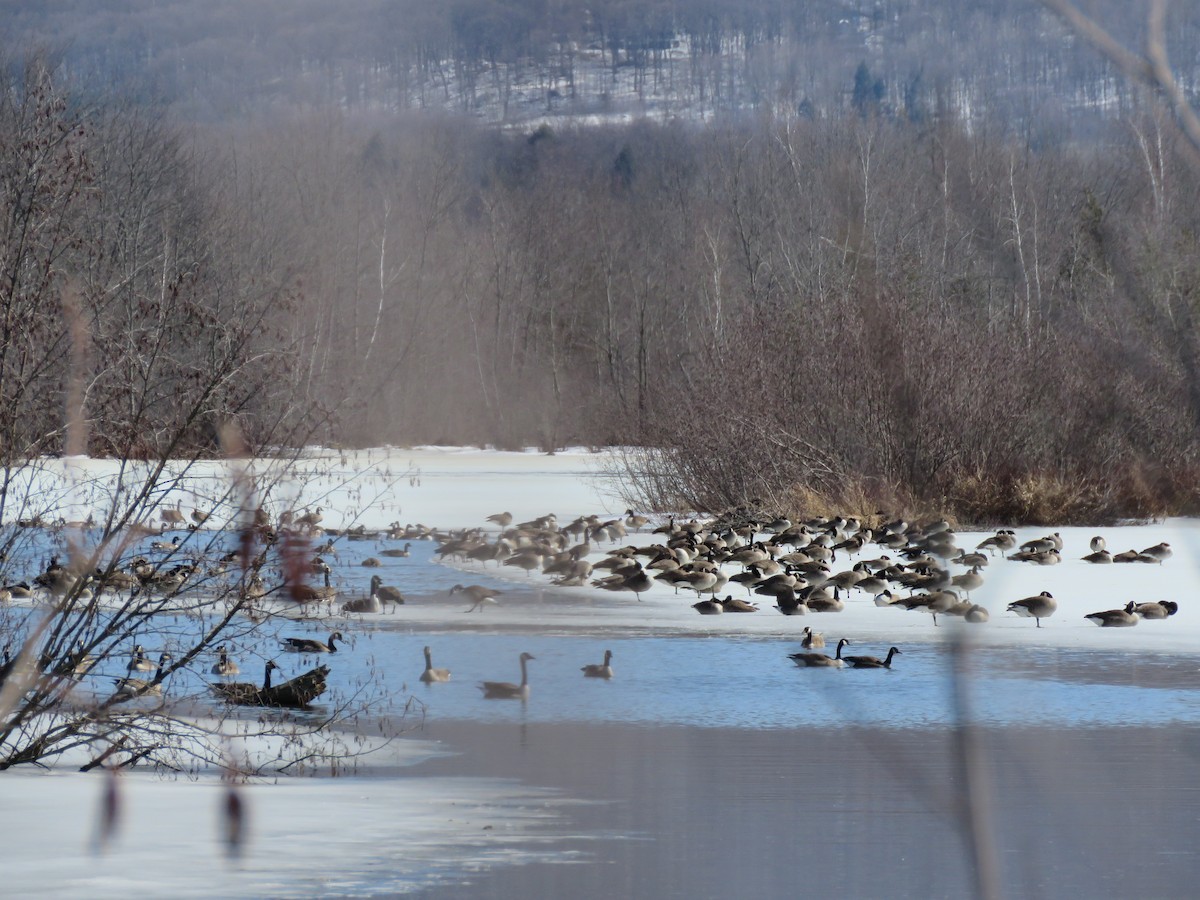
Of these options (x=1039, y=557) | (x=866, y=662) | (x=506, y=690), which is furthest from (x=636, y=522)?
(x=506, y=690)

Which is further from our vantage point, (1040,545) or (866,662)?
(1040,545)

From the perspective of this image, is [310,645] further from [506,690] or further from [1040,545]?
[1040,545]

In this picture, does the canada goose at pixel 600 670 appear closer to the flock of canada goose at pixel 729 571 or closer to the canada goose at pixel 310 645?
the flock of canada goose at pixel 729 571

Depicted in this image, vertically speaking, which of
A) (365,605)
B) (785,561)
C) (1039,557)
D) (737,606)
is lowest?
(1039,557)

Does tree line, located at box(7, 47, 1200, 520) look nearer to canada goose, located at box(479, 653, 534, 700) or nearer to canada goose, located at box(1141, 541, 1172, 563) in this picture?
canada goose, located at box(1141, 541, 1172, 563)

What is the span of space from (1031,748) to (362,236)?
49207 mm

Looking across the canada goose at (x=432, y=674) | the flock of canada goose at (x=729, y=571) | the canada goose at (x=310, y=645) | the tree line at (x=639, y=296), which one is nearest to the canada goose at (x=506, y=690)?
the flock of canada goose at (x=729, y=571)

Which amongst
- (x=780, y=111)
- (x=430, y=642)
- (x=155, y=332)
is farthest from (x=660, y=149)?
(x=155, y=332)

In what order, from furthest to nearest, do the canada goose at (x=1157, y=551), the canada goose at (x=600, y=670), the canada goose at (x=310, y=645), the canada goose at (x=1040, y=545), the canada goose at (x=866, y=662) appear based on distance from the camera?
the canada goose at (x=1040, y=545) → the canada goose at (x=1157, y=551) → the canada goose at (x=310, y=645) → the canada goose at (x=866, y=662) → the canada goose at (x=600, y=670)

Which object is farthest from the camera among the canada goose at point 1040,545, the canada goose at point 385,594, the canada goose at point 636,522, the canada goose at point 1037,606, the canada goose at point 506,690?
the canada goose at point 636,522

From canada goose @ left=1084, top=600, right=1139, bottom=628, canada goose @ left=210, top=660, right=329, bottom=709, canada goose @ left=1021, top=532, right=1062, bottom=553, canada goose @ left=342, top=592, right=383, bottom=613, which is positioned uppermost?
canada goose @ left=210, top=660, right=329, bottom=709

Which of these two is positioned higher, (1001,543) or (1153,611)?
(1153,611)

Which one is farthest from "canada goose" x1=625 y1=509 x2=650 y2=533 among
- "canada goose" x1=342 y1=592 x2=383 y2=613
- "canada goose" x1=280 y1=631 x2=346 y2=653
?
"canada goose" x1=280 y1=631 x2=346 y2=653

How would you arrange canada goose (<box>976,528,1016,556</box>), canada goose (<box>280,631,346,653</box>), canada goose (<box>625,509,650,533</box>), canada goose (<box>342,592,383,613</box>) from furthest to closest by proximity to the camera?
canada goose (<box>625,509,650,533</box>), canada goose (<box>976,528,1016,556</box>), canada goose (<box>342,592,383,613</box>), canada goose (<box>280,631,346,653</box>)
